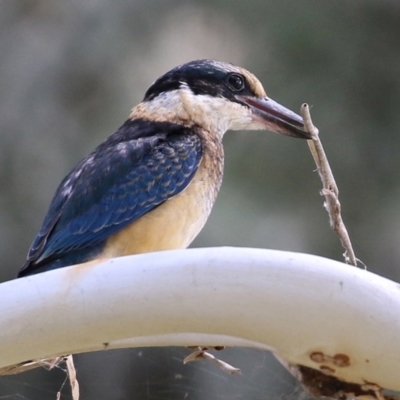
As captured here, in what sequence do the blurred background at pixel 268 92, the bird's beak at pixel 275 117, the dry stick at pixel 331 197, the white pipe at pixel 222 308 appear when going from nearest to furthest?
the white pipe at pixel 222 308 → the dry stick at pixel 331 197 → the bird's beak at pixel 275 117 → the blurred background at pixel 268 92

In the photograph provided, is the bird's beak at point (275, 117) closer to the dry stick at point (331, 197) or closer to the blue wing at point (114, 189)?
the blue wing at point (114, 189)

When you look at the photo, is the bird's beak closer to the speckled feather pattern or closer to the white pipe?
the speckled feather pattern

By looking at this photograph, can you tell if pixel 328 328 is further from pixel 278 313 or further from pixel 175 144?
pixel 175 144

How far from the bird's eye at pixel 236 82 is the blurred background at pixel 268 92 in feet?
4.76

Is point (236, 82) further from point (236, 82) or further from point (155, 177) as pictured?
point (155, 177)

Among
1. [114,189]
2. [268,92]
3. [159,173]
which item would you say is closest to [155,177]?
[159,173]

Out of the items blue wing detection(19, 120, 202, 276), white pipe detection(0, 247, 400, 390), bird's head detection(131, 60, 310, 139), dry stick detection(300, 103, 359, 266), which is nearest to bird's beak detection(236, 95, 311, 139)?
bird's head detection(131, 60, 310, 139)

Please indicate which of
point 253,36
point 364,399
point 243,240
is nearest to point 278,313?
point 364,399

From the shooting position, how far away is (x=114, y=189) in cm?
262

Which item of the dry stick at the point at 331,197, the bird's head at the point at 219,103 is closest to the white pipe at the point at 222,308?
the dry stick at the point at 331,197

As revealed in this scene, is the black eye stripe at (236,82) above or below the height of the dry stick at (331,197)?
above

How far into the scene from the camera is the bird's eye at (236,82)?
2918 millimetres

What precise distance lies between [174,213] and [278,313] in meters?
1.03

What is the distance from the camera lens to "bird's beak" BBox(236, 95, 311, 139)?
9.33ft
